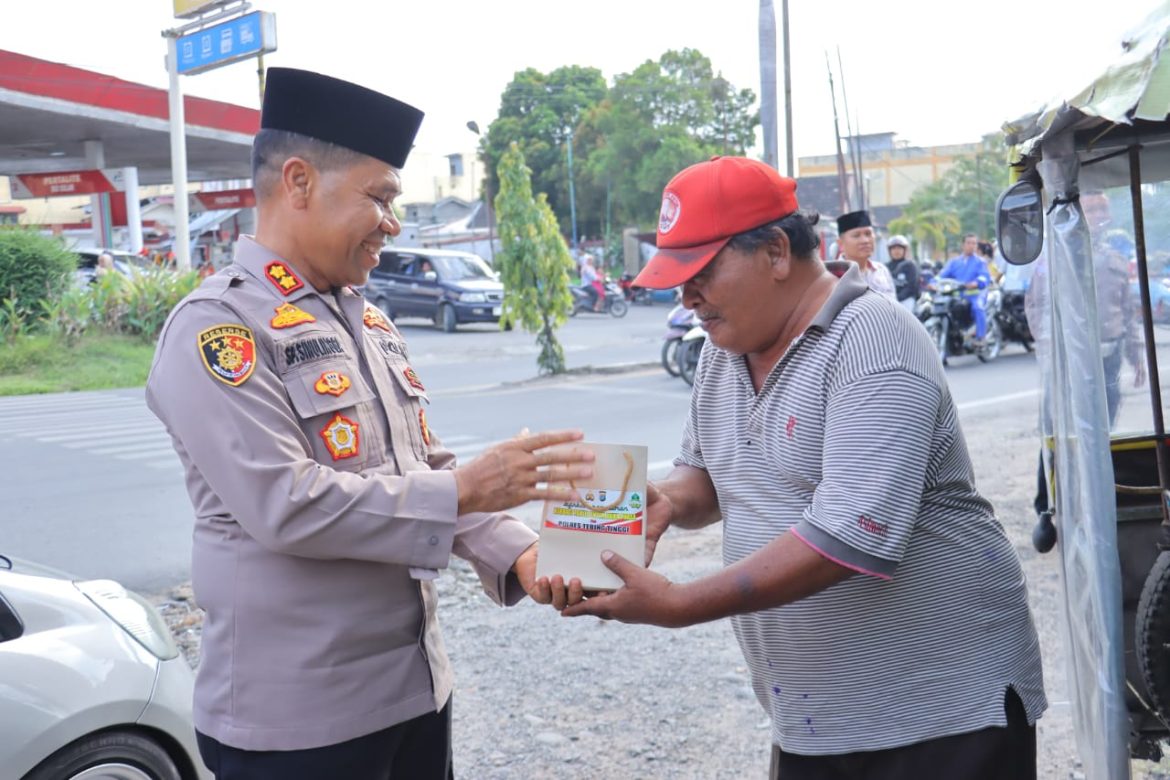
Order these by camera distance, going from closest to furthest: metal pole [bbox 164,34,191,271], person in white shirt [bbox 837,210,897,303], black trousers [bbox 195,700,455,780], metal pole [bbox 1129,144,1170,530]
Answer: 1. black trousers [bbox 195,700,455,780]
2. metal pole [bbox 1129,144,1170,530]
3. person in white shirt [bbox 837,210,897,303]
4. metal pole [bbox 164,34,191,271]

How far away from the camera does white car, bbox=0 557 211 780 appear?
268 cm

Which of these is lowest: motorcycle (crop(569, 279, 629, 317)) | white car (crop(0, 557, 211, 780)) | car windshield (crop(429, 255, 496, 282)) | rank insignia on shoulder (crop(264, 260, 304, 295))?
white car (crop(0, 557, 211, 780))

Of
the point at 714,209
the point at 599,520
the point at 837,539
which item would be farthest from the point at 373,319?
the point at 837,539

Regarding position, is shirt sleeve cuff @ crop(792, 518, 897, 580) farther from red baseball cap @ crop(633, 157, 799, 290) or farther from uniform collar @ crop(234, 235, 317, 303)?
uniform collar @ crop(234, 235, 317, 303)

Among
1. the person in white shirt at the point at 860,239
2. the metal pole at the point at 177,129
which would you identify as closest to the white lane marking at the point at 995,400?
the person in white shirt at the point at 860,239

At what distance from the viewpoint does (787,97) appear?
16422mm

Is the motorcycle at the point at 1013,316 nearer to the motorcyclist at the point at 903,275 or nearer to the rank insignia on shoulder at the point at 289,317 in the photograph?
the motorcyclist at the point at 903,275

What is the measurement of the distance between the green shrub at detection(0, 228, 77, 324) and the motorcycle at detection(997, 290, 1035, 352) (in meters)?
13.5

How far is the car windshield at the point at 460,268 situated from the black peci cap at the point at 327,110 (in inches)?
824

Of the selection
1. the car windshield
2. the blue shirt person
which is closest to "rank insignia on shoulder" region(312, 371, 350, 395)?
the blue shirt person

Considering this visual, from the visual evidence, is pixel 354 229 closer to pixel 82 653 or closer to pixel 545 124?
pixel 82 653

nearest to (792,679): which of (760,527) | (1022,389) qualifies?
(760,527)

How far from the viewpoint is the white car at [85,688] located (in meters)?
2.68

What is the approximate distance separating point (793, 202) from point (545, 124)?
1934 inches
